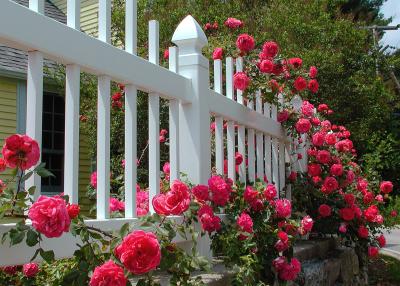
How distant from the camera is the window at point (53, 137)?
8.50m

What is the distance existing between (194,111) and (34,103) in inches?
42.9

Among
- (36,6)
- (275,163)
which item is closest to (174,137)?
(36,6)

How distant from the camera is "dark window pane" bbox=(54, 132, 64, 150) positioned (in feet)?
28.7

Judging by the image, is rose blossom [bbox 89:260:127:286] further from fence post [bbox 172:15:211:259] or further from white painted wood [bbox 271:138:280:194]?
white painted wood [bbox 271:138:280:194]

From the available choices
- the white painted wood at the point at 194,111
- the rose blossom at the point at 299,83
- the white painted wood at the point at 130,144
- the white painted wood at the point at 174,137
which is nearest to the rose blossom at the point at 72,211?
the white painted wood at the point at 130,144

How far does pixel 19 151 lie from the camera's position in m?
1.46

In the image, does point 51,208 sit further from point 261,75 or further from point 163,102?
point 163,102

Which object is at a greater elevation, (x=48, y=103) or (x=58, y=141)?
(x=48, y=103)

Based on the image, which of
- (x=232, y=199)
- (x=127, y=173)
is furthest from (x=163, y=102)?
(x=127, y=173)

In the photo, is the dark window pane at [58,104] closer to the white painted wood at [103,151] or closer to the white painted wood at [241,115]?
the white painted wood at [241,115]

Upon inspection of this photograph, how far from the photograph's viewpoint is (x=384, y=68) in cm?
1357

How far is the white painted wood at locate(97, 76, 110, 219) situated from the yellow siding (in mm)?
6212

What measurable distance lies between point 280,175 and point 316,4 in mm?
6877

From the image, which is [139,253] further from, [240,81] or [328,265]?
[328,265]
